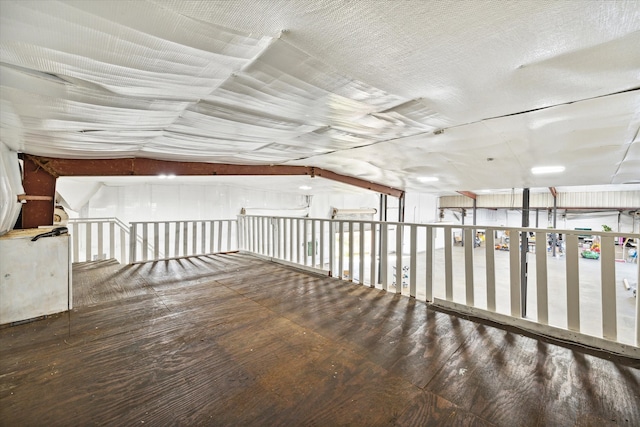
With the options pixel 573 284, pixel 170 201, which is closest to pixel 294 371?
pixel 573 284

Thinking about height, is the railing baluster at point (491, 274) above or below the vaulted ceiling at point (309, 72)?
below

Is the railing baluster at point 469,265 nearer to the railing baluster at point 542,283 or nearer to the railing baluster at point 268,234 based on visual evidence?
the railing baluster at point 542,283

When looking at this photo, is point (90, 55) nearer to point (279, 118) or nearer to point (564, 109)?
point (279, 118)

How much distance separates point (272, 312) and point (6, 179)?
7.68 ft

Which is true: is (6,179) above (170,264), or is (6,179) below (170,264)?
above

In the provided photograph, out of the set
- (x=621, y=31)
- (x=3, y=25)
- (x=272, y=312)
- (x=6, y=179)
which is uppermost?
(x=621, y=31)

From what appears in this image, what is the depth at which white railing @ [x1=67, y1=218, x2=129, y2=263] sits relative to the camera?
4.63 metres

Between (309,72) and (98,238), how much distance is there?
17.6ft

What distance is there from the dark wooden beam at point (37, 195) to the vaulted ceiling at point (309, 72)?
296 mm

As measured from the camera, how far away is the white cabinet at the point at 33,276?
6.88 ft

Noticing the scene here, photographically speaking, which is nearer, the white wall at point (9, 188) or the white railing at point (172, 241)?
the white wall at point (9, 188)

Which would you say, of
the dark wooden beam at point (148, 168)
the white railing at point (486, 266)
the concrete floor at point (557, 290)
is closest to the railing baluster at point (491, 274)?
the white railing at point (486, 266)

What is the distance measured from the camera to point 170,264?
432 centimetres

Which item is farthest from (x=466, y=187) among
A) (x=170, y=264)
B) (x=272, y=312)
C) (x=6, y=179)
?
(x=6, y=179)
